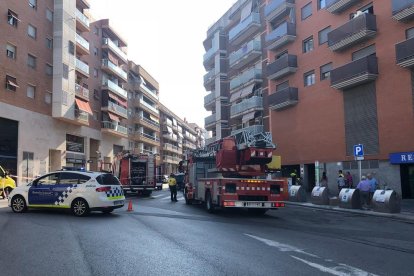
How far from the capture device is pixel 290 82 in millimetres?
36406

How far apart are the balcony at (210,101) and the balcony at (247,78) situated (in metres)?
8.68

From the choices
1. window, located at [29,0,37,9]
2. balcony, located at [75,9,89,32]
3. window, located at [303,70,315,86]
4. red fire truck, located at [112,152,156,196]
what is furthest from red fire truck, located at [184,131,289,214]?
balcony, located at [75,9,89,32]

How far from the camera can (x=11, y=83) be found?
3250 cm

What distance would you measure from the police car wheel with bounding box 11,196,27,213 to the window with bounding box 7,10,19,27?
74.8 feet

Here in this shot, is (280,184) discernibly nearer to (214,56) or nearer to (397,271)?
(397,271)

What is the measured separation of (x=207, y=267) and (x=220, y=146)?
1040 centimetres

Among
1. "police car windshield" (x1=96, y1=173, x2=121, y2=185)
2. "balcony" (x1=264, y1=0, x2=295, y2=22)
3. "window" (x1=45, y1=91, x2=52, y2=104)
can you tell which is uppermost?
"balcony" (x1=264, y1=0, x2=295, y2=22)

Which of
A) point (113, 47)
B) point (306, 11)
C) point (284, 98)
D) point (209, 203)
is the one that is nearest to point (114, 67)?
point (113, 47)

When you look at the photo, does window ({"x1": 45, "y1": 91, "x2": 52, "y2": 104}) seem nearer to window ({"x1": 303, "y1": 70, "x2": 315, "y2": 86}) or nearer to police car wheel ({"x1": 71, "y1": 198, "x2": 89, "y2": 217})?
window ({"x1": 303, "y1": 70, "x2": 315, "y2": 86})

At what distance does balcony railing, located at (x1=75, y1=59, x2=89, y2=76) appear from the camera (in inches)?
1685

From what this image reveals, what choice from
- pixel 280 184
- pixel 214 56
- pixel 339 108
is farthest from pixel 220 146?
pixel 214 56

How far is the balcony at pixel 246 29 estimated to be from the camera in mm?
44250

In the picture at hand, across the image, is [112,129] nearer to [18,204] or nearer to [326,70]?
[326,70]

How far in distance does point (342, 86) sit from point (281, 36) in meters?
9.62
